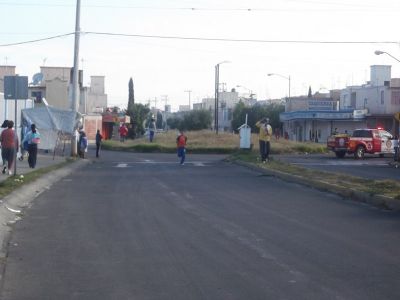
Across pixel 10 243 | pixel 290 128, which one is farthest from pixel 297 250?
pixel 290 128

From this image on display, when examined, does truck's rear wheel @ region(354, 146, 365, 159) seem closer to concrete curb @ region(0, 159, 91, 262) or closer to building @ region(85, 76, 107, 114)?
concrete curb @ region(0, 159, 91, 262)

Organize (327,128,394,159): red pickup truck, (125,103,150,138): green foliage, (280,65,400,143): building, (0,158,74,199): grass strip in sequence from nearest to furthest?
1. (0,158,74,199): grass strip
2. (327,128,394,159): red pickup truck
3. (280,65,400,143): building
4. (125,103,150,138): green foliage

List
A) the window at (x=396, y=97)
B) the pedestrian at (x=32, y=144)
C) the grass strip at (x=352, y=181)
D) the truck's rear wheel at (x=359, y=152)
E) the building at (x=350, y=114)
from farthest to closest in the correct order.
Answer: the building at (x=350, y=114)
the window at (x=396, y=97)
the truck's rear wheel at (x=359, y=152)
the pedestrian at (x=32, y=144)
the grass strip at (x=352, y=181)

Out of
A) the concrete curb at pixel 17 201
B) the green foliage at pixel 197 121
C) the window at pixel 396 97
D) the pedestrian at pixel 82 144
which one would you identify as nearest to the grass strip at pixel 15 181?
the concrete curb at pixel 17 201

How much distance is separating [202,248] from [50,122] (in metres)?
30.1

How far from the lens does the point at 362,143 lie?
49531 mm

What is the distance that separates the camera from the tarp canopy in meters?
40.9

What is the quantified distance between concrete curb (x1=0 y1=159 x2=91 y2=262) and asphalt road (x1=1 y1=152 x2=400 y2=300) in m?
0.23

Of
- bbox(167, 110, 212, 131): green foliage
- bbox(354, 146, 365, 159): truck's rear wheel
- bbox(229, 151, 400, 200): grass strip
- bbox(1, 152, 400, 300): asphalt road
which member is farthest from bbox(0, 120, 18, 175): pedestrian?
bbox(167, 110, 212, 131): green foliage

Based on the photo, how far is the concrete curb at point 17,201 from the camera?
46.2 ft

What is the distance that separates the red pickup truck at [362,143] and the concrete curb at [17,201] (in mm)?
23221

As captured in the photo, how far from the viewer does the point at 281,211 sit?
1759 cm

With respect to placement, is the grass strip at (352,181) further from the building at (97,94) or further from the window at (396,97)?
the building at (97,94)

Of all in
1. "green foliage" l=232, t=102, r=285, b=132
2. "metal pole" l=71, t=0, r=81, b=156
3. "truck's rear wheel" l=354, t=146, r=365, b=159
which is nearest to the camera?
"metal pole" l=71, t=0, r=81, b=156
